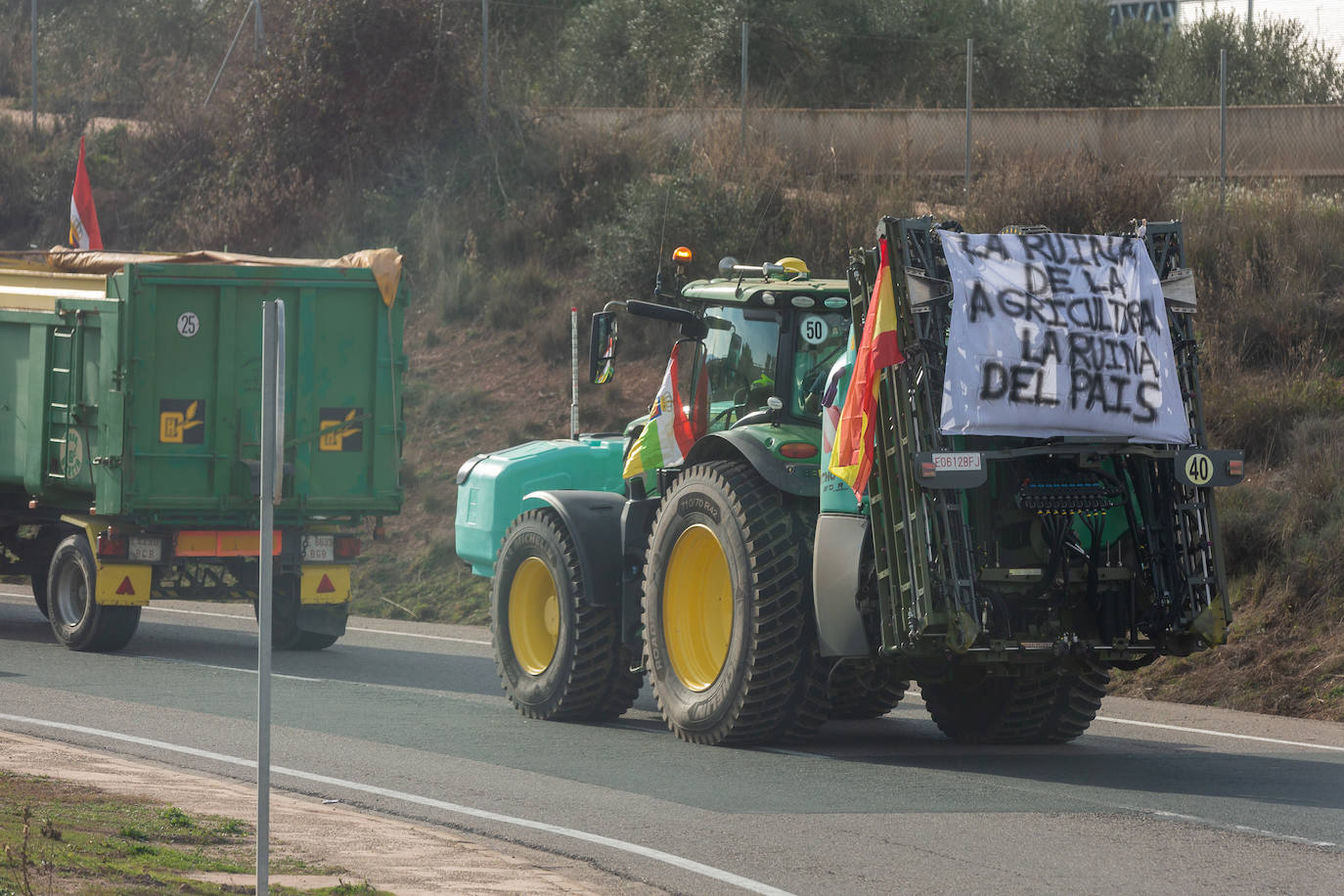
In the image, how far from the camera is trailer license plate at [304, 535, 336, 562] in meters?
16.4

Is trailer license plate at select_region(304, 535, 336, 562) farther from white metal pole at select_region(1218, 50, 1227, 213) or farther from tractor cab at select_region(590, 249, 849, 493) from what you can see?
white metal pole at select_region(1218, 50, 1227, 213)

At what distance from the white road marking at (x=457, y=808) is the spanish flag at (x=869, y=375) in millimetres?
2506

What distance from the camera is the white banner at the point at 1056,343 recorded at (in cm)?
1002

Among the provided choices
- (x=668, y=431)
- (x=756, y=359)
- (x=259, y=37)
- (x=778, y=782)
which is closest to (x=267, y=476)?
(x=778, y=782)

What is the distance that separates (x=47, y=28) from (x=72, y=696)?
4307cm

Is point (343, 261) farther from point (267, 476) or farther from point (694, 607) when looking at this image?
point (267, 476)

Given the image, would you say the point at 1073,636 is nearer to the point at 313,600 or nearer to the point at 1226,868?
the point at 1226,868

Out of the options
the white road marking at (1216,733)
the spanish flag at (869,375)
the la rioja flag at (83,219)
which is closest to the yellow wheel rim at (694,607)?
the spanish flag at (869,375)

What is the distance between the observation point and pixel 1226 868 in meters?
8.06

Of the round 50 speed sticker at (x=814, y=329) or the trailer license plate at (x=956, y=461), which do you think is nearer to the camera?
the trailer license plate at (x=956, y=461)

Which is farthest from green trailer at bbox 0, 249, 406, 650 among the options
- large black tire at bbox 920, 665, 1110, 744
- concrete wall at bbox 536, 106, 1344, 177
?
concrete wall at bbox 536, 106, 1344, 177

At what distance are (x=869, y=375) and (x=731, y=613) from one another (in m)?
2.00

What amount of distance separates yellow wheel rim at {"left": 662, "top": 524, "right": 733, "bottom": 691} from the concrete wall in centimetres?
1400

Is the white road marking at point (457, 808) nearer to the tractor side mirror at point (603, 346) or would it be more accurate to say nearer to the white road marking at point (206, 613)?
the tractor side mirror at point (603, 346)
